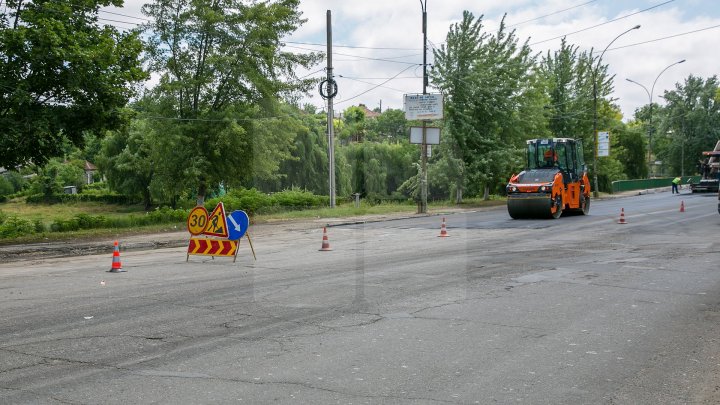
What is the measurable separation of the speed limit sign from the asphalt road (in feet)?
2.39

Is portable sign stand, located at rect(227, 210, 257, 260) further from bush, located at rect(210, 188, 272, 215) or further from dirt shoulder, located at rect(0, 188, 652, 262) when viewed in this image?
bush, located at rect(210, 188, 272, 215)

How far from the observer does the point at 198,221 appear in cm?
1529

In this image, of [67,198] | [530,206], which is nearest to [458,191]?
[530,206]

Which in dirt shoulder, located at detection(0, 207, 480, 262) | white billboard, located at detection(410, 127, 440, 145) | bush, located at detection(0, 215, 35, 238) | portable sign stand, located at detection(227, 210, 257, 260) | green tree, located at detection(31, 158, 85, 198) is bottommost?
dirt shoulder, located at detection(0, 207, 480, 262)

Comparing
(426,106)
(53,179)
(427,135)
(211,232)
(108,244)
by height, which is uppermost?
(426,106)

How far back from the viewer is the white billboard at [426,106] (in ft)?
111

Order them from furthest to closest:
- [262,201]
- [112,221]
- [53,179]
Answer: [53,179] < [262,201] < [112,221]

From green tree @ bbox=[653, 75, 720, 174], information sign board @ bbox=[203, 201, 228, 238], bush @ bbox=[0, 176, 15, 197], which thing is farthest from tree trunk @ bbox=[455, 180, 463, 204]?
bush @ bbox=[0, 176, 15, 197]

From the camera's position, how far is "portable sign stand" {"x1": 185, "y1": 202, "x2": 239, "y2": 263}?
48.9ft

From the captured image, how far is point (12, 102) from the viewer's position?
1925 centimetres

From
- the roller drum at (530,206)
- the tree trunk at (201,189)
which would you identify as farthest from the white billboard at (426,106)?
the tree trunk at (201,189)

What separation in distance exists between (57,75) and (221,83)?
937 cm

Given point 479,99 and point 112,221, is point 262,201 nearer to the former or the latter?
point 112,221

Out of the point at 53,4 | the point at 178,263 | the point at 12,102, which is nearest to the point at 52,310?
the point at 178,263
